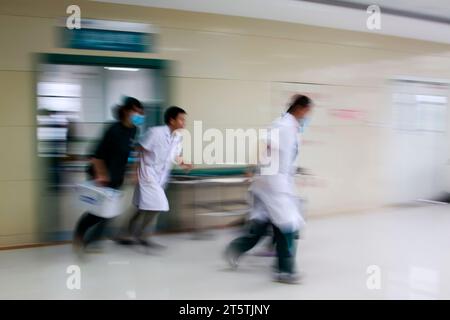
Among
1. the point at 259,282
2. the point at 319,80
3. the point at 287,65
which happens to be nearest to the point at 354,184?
the point at 319,80

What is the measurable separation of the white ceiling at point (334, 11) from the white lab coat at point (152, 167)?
5.16ft

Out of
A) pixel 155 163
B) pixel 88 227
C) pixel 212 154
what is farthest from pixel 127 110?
pixel 212 154

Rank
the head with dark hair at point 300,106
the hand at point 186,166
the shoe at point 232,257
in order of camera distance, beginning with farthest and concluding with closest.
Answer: the hand at point 186,166, the shoe at point 232,257, the head with dark hair at point 300,106

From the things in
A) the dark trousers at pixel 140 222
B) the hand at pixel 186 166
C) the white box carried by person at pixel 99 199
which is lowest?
the dark trousers at pixel 140 222

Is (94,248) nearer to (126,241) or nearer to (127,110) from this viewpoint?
(126,241)

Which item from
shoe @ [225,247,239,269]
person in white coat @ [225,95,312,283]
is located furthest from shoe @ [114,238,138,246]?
person in white coat @ [225,95,312,283]

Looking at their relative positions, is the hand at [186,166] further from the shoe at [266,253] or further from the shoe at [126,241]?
the shoe at [266,253]

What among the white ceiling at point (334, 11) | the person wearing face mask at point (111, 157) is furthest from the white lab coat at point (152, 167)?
the white ceiling at point (334, 11)

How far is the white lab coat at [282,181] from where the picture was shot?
3170 millimetres

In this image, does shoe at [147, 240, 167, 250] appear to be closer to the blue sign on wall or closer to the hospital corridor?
the hospital corridor

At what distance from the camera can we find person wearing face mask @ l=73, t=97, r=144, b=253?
370 cm

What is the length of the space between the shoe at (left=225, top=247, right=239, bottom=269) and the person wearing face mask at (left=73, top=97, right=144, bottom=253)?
1168 millimetres

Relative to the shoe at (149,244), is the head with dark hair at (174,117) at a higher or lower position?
higher

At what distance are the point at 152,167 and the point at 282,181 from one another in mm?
1388
